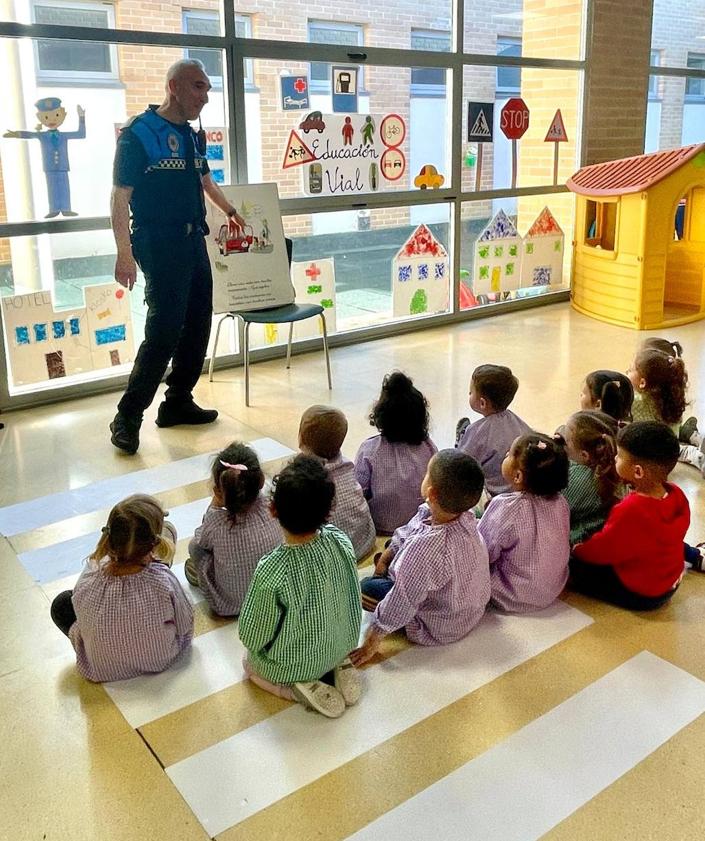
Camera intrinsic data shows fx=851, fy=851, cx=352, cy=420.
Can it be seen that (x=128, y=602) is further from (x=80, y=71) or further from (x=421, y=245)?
(x=421, y=245)

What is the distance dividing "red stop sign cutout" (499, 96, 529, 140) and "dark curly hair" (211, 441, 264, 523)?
4.49 meters

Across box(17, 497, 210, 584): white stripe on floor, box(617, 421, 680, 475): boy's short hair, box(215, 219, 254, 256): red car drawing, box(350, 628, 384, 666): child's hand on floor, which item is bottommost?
box(17, 497, 210, 584): white stripe on floor

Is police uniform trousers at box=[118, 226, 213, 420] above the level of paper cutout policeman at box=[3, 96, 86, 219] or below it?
below

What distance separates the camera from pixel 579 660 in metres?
2.19

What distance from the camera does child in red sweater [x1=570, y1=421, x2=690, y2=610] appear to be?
2.19 m

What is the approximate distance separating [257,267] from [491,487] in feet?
7.15

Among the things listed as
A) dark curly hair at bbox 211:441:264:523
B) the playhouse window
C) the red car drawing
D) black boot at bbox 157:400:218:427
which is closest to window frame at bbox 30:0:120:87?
the red car drawing

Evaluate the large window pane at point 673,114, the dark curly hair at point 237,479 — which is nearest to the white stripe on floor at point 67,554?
the dark curly hair at point 237,479

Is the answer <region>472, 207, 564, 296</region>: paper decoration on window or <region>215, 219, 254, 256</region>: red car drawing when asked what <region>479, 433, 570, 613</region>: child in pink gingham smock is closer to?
Result: <region>215, 219, 254, 256</region>: red car drawing

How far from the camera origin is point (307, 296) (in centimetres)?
524

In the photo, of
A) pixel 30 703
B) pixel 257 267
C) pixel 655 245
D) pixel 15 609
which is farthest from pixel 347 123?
pixel 30 703

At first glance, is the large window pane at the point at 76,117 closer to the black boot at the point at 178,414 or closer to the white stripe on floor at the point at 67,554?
the black boot at the point at 178,414

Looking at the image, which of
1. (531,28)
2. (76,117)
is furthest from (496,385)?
(531,28)

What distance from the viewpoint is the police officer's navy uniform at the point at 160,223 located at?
356 centimetres
